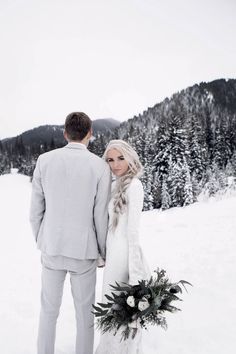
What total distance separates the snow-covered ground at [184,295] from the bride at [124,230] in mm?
632

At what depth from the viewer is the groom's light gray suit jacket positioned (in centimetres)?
278

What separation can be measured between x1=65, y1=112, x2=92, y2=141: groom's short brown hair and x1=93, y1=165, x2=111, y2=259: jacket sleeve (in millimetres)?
396

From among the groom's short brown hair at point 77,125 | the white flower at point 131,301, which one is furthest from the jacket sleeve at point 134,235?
the groom's short brown hair at point 77,125

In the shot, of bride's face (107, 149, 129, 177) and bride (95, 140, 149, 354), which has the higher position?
bride's face (107, 149, 129, 177)

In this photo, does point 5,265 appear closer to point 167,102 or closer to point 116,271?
point 116,271

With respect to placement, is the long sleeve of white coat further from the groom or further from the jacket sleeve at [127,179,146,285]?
the groom

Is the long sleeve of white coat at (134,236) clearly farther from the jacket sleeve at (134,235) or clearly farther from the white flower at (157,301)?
the white flower at (157,301)

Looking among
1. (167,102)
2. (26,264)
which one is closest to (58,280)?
(26,264)

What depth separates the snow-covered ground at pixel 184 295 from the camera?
3619 mm

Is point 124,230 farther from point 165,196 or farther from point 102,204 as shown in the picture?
point 165,196

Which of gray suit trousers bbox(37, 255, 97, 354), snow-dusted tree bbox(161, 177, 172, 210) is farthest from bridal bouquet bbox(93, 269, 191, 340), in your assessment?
snow-dusted tree bbox(161, 177, 172, 210)

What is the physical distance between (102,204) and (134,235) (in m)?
0.42

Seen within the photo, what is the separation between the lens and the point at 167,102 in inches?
5423

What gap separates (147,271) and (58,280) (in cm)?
88
